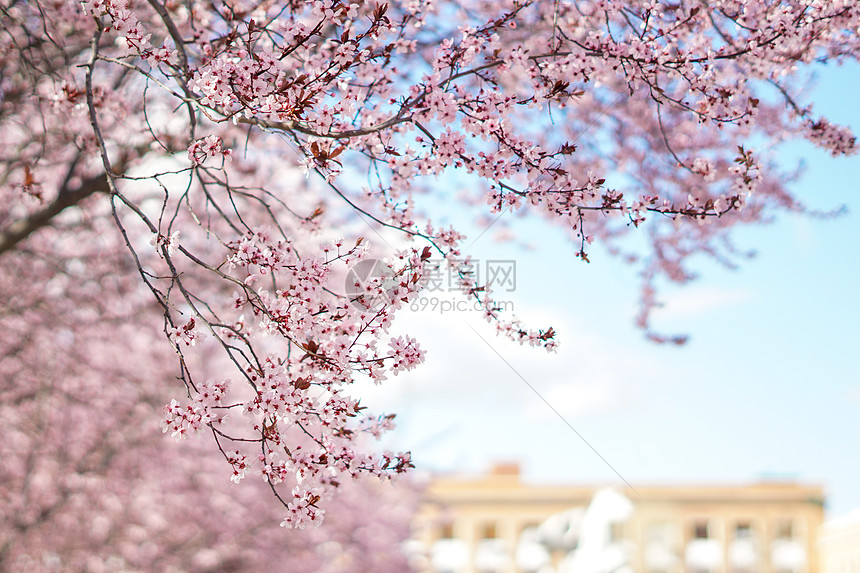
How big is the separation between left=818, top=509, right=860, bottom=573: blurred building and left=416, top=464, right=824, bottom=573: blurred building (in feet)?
2.19

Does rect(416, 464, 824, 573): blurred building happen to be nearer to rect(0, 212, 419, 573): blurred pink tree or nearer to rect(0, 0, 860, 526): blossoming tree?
rect(0, 212, 419, 573): blurred pink tree

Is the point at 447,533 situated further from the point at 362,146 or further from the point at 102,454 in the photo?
the point at 362,146

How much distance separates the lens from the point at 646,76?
12.1 ft

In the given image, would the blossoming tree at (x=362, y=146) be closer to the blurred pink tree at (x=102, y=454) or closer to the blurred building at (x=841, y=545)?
the blurred pink tree at (x=102, y=454)

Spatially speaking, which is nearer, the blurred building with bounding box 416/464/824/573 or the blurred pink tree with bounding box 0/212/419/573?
the blurred pink tree with bounding box 0/212/419/573

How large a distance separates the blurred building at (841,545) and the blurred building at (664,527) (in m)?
0.67

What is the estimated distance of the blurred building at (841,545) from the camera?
43.2 metres

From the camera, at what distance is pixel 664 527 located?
1719 inches

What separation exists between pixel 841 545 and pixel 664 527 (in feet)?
32.7

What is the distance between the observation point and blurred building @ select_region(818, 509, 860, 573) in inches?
1700

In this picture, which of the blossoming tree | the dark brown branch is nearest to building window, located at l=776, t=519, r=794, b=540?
the blossoming tree

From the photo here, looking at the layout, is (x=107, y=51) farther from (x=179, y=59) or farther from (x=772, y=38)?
(x=772, y=38)

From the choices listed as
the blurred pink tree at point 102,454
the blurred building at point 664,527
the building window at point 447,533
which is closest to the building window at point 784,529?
the blurred building at point 664,527

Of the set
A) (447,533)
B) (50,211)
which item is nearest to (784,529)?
(447,533)
